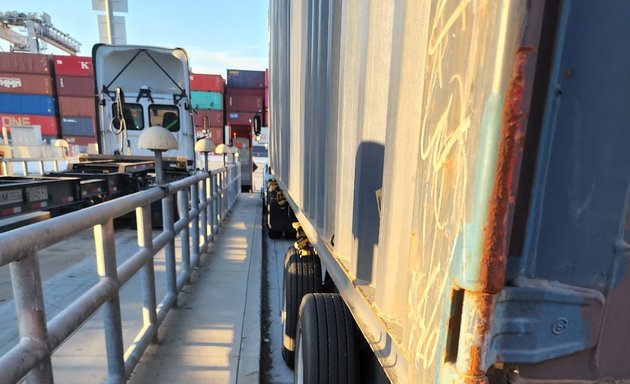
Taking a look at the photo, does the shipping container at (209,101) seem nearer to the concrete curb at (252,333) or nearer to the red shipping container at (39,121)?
the red shipping container at (39,121)

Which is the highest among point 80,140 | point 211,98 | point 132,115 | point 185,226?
point 211,98

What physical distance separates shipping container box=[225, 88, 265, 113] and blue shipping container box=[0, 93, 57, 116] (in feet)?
41.5

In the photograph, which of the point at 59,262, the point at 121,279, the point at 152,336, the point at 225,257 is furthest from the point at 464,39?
the point at 59,262

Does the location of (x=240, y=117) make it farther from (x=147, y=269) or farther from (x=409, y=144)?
(x=409, y=144)

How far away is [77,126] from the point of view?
24.8 meters

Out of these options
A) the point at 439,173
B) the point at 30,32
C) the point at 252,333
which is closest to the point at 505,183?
the point at 439,173

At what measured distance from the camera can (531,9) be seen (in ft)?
1.93

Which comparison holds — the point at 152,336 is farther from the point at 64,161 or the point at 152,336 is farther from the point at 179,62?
the point at 64,161

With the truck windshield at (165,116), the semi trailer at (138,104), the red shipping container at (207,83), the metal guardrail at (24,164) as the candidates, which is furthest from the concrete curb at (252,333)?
the red shipping container at (207,83)

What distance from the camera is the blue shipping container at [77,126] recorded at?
24.5m

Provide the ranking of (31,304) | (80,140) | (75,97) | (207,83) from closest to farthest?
(31,304) < (207,83) < (75,97) < (80,140)

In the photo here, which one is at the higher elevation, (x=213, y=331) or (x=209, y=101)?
(x=209, y=101)

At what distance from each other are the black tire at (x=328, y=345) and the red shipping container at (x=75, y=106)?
27230mm

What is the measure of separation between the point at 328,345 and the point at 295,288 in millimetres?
1056
